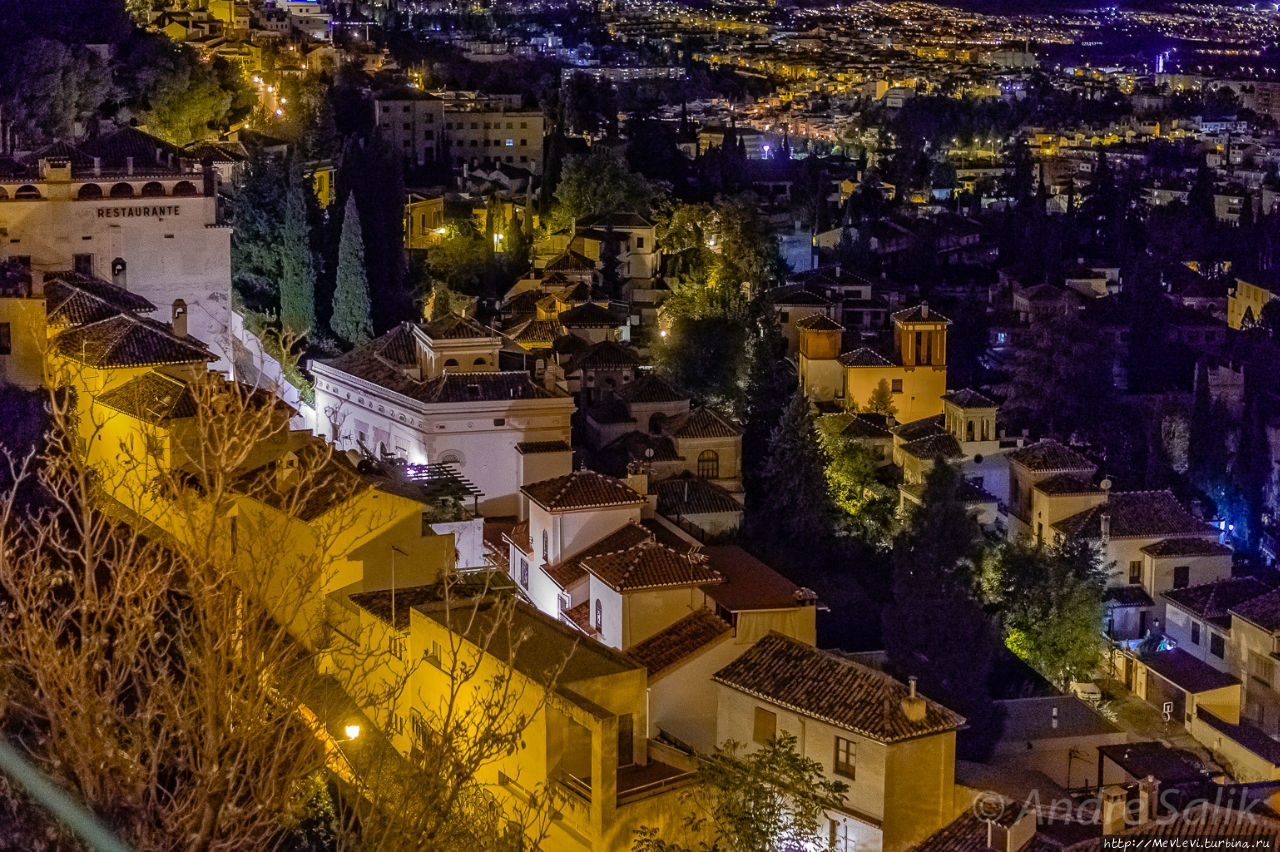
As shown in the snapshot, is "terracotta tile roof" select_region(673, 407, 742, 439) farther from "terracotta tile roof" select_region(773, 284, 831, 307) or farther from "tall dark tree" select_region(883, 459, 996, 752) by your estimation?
"terracotta tile roof" select_region(773, 284, 831, 307)

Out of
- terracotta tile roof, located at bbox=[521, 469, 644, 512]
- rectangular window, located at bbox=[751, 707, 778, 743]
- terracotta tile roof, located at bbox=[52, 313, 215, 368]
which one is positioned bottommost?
rectangular window, located at bbox=[751, 707, 778, 743]

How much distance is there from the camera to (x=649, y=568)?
15.1 meters

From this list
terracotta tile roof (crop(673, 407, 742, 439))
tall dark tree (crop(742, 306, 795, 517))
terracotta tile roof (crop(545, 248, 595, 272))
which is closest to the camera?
terracotta tile roof (crop(673, 407, 742, 439))

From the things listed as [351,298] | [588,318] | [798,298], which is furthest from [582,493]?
[798,298]

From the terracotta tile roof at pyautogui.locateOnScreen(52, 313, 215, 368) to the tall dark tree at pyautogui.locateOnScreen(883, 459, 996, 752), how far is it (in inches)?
310

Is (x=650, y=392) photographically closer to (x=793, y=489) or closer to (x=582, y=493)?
(x=793, y=489)

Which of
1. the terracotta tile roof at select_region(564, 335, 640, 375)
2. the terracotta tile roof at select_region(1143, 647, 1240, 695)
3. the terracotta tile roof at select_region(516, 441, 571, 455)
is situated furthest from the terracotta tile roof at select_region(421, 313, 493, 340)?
the terracotta tile roof at select_region(1143, 647, 1240, 695)

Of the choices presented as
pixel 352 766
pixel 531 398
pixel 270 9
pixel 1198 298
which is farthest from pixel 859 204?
pixel 352 766

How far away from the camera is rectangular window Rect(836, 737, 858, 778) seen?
12797mm

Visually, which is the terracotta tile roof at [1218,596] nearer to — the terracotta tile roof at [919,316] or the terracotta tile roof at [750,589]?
the terracotta tile roof at [919,316]

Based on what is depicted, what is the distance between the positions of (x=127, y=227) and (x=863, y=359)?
42.9 ft

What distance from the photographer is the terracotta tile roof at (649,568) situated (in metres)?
14.9

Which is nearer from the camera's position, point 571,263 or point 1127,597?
point 1127,597

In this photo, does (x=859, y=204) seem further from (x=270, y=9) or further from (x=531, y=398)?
(x=531, y=398)
